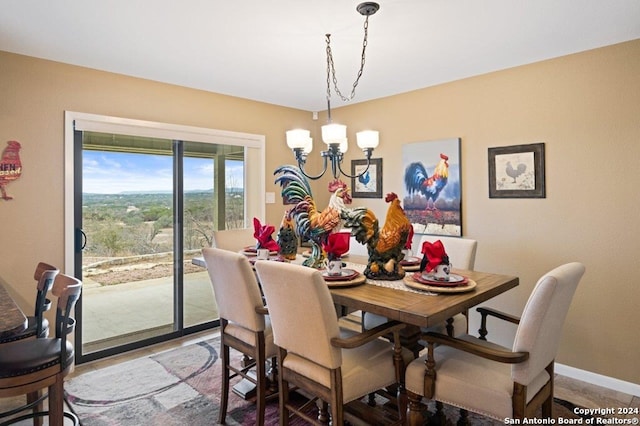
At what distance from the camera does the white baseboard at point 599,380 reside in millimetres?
2750

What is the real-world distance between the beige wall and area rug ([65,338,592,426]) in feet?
2.70

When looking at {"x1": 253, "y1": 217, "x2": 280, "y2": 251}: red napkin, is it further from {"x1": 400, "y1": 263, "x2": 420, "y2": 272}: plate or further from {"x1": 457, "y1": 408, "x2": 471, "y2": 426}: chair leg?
{"x1": 457, "y1": 408, "x2": 471, "y2": 426}: chair leg

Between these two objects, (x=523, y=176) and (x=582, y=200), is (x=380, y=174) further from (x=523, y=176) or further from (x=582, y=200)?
(x=582, y=200)

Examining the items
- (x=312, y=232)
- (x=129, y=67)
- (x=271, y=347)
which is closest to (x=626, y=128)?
(x=312, y=232)

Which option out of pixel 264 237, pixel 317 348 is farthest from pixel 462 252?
pixel 317 348

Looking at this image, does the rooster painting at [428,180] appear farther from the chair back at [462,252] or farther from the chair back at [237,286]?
the chair back at [237,286]

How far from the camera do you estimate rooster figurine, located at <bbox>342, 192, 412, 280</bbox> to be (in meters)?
2.20

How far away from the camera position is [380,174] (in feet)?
13.9

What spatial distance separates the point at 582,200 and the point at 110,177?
12.7ft

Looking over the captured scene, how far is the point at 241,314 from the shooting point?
2264mm

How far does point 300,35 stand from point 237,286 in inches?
66.6

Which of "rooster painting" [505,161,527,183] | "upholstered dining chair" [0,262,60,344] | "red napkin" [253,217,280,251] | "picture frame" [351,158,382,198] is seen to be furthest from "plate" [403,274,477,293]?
"picture frame" [351,158,382,198]

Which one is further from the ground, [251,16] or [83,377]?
[251,16]

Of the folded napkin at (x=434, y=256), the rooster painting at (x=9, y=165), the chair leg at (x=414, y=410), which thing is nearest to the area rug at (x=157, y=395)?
the chair leg at (x=414, y=410)
